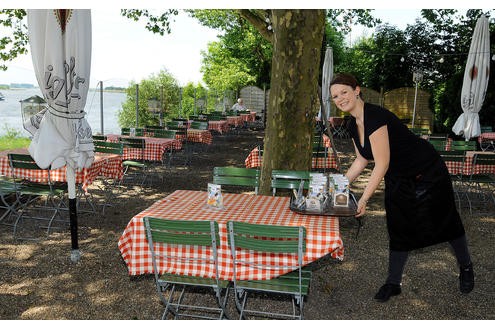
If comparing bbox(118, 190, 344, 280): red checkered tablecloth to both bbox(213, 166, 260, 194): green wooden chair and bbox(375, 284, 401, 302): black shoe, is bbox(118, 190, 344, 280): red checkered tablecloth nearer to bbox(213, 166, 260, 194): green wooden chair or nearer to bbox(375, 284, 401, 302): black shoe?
bbox(375, 284, 401, 302): black shoe

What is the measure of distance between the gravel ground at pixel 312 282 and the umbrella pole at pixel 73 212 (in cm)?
10

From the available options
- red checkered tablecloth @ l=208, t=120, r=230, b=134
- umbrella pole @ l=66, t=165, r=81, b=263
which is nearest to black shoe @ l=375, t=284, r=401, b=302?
umbrella pole @ l=66, t=165, r=81, b=263

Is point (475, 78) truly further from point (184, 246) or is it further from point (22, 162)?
point (22, 162)

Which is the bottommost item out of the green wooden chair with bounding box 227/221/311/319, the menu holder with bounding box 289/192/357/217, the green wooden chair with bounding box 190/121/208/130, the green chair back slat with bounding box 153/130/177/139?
the green wooden chair with bounding box 227/221/311/319

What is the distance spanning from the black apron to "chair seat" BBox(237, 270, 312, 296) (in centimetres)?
93

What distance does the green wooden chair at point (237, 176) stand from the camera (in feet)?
17.0

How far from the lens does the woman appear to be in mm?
3404

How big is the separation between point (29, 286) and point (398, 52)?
844 inches

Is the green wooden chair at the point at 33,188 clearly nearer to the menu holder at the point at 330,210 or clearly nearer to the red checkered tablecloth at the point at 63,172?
the red checkered tablecloth at the point at 63,172

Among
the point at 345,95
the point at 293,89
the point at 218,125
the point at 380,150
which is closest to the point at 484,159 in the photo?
the point at 293,89

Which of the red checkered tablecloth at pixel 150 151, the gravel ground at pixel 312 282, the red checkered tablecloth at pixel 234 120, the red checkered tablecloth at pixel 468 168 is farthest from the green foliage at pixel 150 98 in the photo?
the red checkered tablecloth at pixel 468 168

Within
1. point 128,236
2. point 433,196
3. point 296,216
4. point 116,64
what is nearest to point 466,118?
point 433,196

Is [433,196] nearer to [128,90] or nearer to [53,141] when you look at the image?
[53,141]

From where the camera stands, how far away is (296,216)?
3.68 metres
